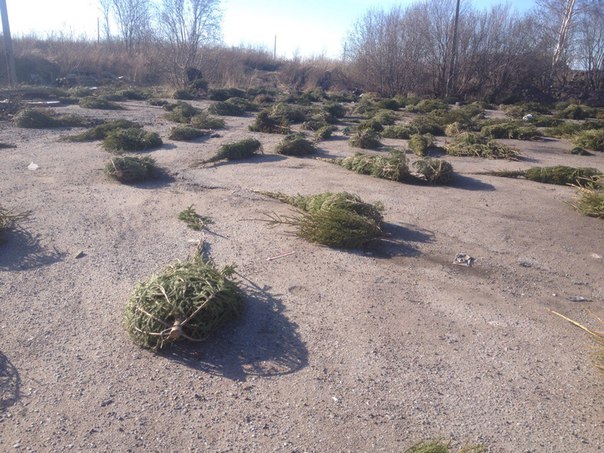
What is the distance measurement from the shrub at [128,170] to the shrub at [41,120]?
687cm

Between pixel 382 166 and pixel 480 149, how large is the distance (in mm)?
3666

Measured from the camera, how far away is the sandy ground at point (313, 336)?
3.28 metres

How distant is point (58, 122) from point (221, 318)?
12.6m

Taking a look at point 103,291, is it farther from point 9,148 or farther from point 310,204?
point 9,148

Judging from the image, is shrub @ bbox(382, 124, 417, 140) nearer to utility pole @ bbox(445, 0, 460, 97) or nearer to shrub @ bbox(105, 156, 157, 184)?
shrub @ bbox(105, 156, 157, 184)

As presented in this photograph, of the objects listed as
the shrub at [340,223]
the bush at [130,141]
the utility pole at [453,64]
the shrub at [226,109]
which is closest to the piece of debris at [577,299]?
the shrub at [340,223]

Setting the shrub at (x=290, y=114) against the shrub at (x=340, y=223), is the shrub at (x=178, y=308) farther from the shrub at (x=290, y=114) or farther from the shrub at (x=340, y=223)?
the shrub at (x=290, y=114)

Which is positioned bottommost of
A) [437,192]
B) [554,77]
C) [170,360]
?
[170,360]

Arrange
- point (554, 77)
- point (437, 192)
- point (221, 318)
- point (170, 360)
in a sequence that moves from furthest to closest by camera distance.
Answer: point (554, 77) → point (437, 192) → point (221, 318) → point (170, 360)

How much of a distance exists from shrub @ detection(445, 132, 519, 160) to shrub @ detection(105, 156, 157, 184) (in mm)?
6670

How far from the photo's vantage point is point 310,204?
22.3 ft

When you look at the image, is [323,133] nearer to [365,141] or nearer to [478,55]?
[365,141]

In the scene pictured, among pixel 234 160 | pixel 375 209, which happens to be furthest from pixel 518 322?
pixel 234 160

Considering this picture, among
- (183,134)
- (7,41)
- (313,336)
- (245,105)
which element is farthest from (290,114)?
(7,41)
